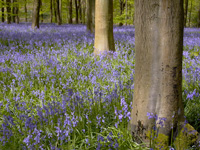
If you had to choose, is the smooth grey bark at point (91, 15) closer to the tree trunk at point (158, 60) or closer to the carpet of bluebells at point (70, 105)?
the carpet of bluebells at point (70, 105)

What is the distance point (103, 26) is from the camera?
6566mm

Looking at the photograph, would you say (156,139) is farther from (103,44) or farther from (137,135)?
(103,44)

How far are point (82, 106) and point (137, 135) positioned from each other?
90 centimetres

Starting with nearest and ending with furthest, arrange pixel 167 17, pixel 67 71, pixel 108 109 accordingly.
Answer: pixel 167 17, pixel 108 109, pixel 67 71

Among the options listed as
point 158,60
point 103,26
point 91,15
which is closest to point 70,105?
point 158,60

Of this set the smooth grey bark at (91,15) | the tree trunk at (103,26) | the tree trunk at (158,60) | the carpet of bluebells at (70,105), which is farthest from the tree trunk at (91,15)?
the tree trunk at (158,60)

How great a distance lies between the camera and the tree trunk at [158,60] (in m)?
2.28

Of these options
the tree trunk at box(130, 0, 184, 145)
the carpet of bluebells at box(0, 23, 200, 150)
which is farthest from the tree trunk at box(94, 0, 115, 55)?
the tree trunk at box(130, 0, 184, 145)

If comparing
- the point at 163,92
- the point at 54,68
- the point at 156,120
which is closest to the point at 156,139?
the point at 156,120

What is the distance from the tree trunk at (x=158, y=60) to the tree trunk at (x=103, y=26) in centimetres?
405

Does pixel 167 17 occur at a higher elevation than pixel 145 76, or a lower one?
higher

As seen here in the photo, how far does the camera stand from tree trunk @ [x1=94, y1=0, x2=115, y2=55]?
6.44 metres

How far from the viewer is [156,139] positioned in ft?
7.82

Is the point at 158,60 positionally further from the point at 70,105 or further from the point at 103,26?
the point at 103,26
